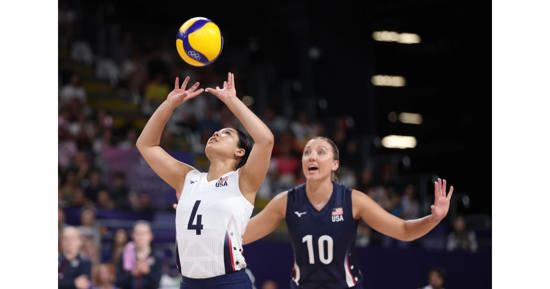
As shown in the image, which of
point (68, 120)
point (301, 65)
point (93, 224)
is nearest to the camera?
point (93, 224)

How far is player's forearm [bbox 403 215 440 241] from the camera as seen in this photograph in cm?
678

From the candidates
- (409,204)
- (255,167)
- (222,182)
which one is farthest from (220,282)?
(409,204)

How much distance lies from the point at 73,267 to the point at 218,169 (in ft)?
15.9

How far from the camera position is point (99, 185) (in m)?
13.2

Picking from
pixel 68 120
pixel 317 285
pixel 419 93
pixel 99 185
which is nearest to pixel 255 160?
pixel 317 285

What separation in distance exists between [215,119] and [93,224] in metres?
5.50

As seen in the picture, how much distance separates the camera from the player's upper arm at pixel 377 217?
7.00 meters

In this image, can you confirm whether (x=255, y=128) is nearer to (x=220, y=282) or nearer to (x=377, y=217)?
(x=220, y=282)

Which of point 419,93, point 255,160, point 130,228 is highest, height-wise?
point 419,93

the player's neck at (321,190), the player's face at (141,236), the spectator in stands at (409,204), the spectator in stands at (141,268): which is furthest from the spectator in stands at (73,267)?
the spectator in stands at (409,204)

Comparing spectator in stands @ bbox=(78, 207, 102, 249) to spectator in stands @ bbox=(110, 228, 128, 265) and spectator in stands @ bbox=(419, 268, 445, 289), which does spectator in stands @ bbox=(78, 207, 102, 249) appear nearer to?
spectator in stands @ bbox=(110, 228, 128, 265)

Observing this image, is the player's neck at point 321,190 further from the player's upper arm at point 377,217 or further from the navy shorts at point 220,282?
the navy shorts at point 220,282

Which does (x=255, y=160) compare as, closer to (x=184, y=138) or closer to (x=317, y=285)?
(x=317, y=285)
